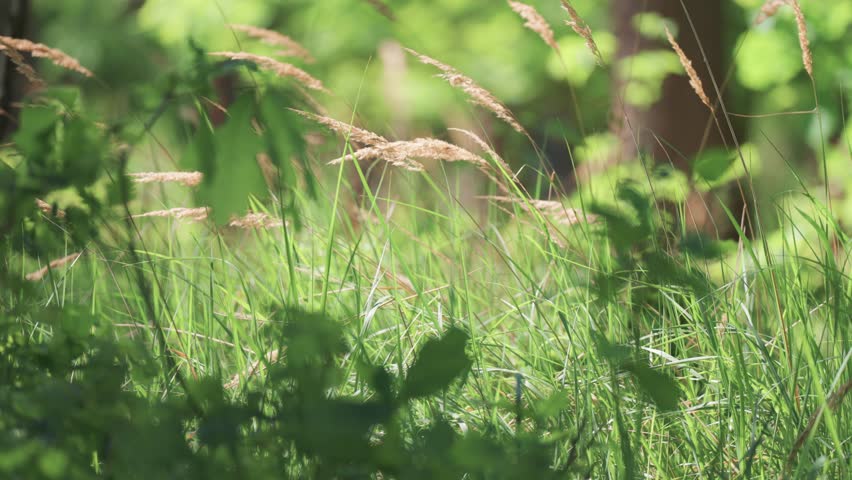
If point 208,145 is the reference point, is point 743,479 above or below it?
below

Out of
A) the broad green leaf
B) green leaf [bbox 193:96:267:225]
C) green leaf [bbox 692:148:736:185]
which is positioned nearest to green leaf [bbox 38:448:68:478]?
green leaf [bbox 193:96:267:225]

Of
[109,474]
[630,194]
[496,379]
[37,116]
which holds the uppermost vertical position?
[630,194]

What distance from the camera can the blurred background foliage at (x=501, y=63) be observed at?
3.16 m

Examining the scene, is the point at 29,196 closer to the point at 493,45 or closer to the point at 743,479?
the point at 743,479

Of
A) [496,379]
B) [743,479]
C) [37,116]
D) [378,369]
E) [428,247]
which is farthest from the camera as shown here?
[428,247]

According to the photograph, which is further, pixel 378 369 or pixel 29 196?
pixel 29 196

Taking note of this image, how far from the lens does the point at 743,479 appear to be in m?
A: 1.21

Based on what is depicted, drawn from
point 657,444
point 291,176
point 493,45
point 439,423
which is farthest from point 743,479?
point 493,45

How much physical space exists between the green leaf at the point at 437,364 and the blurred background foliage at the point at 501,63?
0.55 metres

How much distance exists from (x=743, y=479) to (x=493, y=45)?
511 centimetres

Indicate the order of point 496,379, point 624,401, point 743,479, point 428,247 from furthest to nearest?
point 428,247 → point 496,379 → point 624,401 → point 743,479

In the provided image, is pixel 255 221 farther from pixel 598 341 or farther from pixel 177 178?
pixel 598 341

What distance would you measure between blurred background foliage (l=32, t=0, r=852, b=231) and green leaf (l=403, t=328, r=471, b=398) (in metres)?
0.55

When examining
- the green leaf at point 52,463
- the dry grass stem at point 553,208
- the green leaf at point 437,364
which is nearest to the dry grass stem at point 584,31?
the dry grass stem at point 553,208
